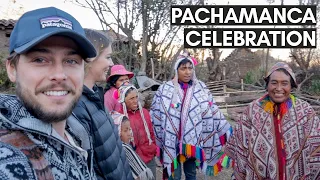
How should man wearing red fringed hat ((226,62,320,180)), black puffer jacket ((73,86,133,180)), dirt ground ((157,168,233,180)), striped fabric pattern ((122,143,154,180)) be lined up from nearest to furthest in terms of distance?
black puffer jacket ((73,86,133,180)), striped fabric pattern ((122,143,154,180)), man wearing red fringed hat ((226,62,320,180)), dirt ground ((157,168,233,180))

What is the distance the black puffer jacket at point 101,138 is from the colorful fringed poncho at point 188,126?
2168 mm

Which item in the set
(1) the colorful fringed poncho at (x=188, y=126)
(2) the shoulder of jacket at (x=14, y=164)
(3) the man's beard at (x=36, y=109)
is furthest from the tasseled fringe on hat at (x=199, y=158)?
(2) the shoulder of jacket at (x=14, y=164)

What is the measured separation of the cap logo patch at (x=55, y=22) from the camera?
1045 millimetres

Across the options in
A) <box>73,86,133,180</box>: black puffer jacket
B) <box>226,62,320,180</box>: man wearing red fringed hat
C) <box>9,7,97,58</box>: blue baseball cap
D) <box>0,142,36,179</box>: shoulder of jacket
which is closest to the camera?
<box>0,142,36,179</box>: shoulder of jacket

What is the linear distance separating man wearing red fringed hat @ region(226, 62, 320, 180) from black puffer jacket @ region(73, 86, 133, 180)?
163cm

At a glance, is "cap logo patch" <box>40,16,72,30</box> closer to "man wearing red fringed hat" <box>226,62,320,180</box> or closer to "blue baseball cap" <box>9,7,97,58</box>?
"blue baseball cap" <box>9,7,97,58</box>

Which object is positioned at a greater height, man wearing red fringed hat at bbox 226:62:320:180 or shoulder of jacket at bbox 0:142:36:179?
shoulder of jacket at bbox 0:142:36:179

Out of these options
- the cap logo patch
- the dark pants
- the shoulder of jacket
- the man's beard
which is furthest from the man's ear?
the dark pants

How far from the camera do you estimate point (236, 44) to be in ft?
33.8

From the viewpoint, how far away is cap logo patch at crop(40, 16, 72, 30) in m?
1.04

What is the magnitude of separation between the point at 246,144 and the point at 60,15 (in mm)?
2557

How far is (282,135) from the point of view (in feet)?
9.73

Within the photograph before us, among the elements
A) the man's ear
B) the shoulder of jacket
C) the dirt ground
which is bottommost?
→ the dirt ground

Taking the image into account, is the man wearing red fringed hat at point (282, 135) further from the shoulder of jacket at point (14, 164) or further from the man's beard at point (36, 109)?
the shoulder of jacket at point (14, 164)
